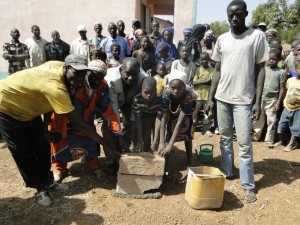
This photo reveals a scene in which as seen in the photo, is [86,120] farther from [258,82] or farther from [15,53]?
[15,53]

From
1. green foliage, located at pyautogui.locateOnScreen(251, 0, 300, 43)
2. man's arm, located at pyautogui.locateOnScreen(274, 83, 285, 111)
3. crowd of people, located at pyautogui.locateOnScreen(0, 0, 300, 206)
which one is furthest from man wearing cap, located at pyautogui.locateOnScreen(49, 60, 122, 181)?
green foliage, located at pyautogui.locateOnScreen(251, 0, 300, 43)

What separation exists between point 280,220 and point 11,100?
2990 mm

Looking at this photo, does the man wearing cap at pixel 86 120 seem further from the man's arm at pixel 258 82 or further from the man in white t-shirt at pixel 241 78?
the man's arm at pixel 258 82

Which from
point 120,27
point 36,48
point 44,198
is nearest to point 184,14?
point 120,27

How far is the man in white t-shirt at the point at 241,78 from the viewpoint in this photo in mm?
3180

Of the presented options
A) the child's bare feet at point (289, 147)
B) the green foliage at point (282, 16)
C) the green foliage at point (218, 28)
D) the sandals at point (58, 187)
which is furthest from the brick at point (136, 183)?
the green foliage at point (218, 28)

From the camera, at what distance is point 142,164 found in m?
3.22

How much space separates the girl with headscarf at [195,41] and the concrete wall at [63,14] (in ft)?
10.9

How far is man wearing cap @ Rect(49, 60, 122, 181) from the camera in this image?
3418mm

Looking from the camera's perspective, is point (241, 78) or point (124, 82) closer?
point (241, 78)

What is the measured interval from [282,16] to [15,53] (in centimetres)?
1889

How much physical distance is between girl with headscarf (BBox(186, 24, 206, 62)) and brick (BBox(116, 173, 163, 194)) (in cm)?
349

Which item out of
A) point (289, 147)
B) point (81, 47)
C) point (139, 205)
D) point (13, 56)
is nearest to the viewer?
point (139, 205)

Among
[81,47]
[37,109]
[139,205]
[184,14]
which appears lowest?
[139,205]
